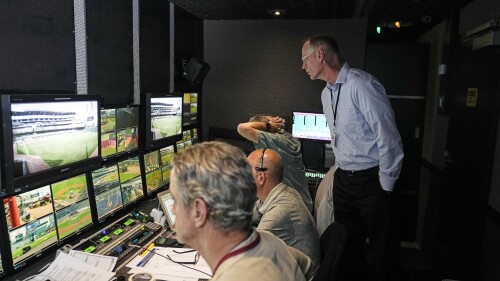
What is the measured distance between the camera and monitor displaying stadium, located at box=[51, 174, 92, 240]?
5.71 ft

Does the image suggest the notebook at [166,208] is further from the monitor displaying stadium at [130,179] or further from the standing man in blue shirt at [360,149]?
the standing man in blue shirt at [360,149]

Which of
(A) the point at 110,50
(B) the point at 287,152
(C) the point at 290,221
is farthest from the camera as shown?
(B) the point at 287,152

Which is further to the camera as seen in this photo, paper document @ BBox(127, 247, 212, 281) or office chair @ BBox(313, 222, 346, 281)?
paper document @ BBox(127, 247, 212, 281)

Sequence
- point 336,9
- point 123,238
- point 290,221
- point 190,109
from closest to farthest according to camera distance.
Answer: point 290,221
point 123,238
point 190,109
point 336,9

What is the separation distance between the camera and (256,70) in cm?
405

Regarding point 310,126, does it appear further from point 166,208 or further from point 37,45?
point 37,45

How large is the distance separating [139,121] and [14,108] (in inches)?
41.6

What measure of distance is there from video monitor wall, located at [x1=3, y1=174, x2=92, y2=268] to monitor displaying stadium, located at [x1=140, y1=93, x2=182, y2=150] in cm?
61

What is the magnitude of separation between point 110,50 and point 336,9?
219 cm

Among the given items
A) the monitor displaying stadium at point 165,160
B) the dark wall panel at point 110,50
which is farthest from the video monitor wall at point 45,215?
the monitor displaying stadium at point 165,160

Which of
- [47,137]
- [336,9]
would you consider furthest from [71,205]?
[336,9]

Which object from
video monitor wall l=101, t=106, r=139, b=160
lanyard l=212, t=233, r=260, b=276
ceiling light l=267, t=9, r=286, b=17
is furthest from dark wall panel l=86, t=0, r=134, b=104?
ceiling light l=267, t=9, r=286, b=17

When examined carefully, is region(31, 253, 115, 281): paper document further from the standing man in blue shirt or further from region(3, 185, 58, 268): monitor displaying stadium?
Result: the standing man in blue shirt

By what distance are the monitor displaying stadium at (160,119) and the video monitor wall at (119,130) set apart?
0.06 meters
